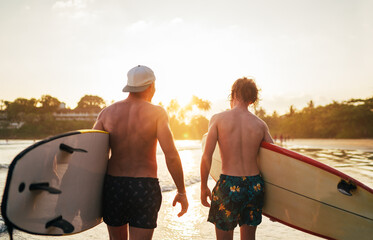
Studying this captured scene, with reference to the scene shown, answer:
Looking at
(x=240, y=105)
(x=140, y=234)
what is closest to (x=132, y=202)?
(x=140, y=234)

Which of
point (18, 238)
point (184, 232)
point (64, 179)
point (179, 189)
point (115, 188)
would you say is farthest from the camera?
point (184, 232)

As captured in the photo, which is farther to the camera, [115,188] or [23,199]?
[115,188]

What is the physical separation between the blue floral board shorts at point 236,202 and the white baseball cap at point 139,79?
92 centimetres

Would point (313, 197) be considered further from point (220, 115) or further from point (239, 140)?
point (220, 115)

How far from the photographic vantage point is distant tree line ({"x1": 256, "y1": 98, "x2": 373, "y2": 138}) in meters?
59.1

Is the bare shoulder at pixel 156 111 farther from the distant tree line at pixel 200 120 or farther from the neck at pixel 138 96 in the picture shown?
the distant tree line at pixel 200 120

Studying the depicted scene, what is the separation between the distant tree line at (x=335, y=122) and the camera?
5906 centimetres

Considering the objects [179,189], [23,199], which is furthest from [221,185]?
[23,199]

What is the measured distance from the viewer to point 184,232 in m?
3.49

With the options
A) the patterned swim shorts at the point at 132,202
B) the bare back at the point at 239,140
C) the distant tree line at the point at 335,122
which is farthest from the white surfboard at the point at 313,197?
the distant tree line at the point at 335,122

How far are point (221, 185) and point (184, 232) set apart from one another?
1.67m

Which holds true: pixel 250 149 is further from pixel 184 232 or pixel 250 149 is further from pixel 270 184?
pixel 184 232

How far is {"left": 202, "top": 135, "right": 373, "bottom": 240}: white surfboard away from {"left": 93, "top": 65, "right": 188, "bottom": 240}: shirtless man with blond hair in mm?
826

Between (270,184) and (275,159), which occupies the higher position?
(275,159)
